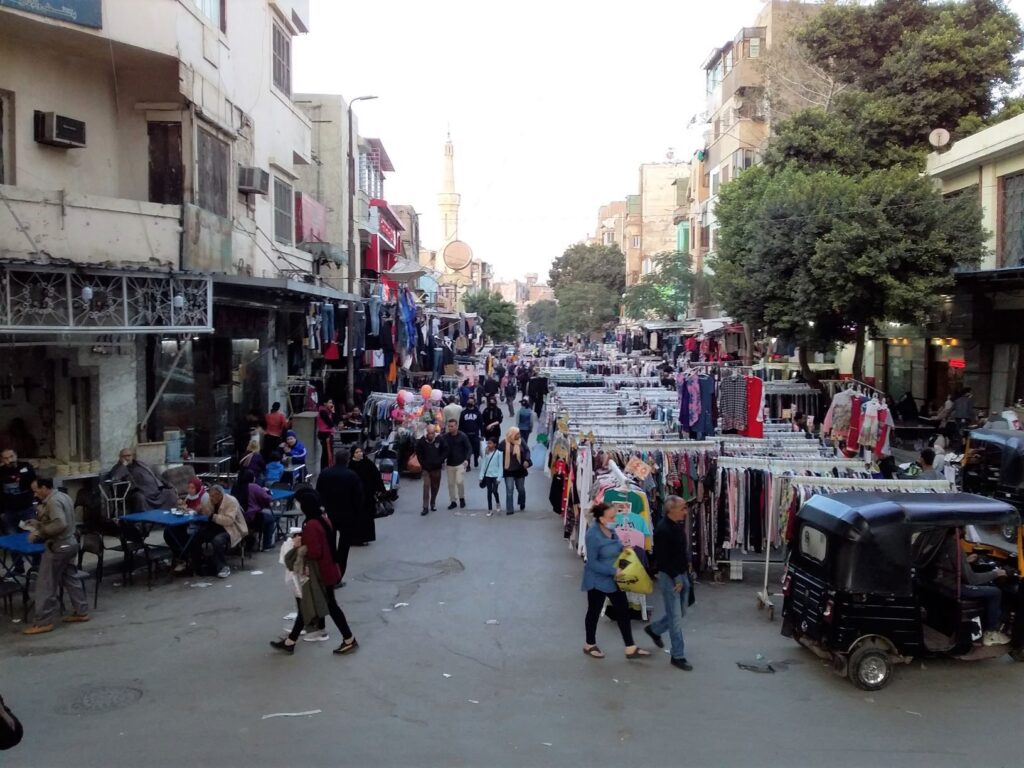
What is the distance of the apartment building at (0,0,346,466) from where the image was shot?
1100 centimetres

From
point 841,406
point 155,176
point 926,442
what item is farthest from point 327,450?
point 926,442

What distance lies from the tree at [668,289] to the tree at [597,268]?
3361 cm

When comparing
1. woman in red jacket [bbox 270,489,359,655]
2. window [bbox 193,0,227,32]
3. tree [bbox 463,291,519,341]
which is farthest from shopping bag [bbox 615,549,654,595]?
tree [bbox 463,291,519,341]

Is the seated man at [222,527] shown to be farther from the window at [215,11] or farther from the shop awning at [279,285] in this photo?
the window at [215,11]

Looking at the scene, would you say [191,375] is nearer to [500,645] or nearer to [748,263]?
[500,645]

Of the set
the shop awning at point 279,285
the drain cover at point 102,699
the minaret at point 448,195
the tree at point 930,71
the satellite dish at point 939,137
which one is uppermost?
the minaret at point 448,195

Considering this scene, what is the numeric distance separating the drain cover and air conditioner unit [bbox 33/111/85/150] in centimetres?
807

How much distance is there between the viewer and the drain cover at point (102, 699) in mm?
6656

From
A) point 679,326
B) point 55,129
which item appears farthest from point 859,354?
point 55,129

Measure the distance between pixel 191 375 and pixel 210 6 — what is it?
21.0 feet

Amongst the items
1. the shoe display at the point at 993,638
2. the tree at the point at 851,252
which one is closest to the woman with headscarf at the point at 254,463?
the shoe display at the point at 993,638

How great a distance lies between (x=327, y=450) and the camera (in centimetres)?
1816

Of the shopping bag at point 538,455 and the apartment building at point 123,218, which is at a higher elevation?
the apartment building at point 123,218

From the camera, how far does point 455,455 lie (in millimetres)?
15047
